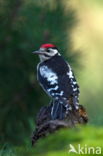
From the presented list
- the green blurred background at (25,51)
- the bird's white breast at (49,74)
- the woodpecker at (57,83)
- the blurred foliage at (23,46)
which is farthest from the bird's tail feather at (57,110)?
the blurred foliage at (23,46)

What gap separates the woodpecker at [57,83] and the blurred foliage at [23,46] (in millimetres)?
1077

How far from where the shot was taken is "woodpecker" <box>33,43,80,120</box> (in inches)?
208

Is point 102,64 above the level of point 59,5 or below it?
above

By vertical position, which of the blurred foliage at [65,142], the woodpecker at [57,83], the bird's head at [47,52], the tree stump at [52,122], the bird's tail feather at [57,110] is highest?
the bird's head at [47,52]

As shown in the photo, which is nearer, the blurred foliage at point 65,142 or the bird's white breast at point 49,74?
the blurred foliage at point 65,142

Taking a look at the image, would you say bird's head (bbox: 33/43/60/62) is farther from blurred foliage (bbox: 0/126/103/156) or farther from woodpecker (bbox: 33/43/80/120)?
blurred foliage (bbox: 0/126/103/156)

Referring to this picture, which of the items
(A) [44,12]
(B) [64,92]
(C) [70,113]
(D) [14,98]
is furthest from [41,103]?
(C) [70,113]

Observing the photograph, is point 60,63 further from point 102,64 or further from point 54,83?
point 102,64

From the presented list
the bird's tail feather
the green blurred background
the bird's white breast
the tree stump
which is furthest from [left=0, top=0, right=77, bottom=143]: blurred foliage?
the tree stump

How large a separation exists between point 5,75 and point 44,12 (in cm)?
90

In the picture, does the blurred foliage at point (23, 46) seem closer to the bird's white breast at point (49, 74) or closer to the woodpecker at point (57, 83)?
the woodpecker at point (57, 83)

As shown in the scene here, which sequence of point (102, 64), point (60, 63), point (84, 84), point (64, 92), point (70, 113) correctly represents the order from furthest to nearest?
point (102, 64) < point (84, 84) < point (60, 63) < point (64, 92) < point (70, 113)

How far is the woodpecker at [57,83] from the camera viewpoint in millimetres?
5281

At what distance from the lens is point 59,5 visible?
8.09 meters
